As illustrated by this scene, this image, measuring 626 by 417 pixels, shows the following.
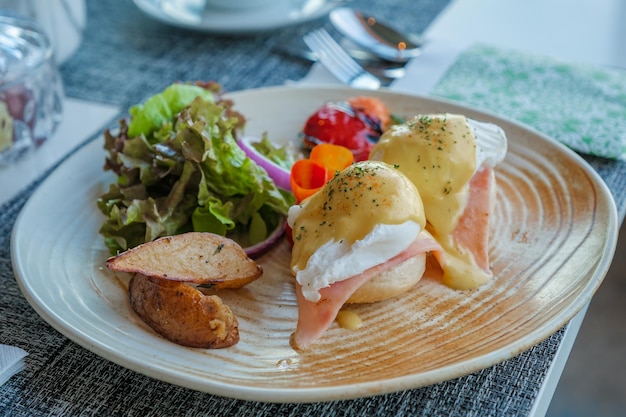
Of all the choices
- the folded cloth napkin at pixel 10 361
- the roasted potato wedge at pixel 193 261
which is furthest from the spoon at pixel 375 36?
the folded cloth napkin at pixel 10 361

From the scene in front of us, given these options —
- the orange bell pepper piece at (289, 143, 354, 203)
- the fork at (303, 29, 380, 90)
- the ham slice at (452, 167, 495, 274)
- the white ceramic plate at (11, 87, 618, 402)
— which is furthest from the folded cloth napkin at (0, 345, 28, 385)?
the fork at (303, 29, 380, 90)

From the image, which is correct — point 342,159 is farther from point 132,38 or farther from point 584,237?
point 132,38

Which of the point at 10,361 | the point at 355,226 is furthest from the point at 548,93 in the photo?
the point at 10,361

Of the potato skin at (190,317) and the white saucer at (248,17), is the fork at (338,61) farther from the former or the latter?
the potato skin at (190,317)

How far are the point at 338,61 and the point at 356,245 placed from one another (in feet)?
4.80

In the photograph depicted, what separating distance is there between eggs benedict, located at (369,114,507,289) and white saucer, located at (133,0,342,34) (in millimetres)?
1325

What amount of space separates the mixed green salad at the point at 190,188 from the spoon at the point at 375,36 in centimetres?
102

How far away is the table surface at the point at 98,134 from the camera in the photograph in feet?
4.54

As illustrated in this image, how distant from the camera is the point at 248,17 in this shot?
2955 millimetres

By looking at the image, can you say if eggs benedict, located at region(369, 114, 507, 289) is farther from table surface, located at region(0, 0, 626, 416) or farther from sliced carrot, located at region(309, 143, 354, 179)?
table surface, located at region(0, 0, 626, 416)

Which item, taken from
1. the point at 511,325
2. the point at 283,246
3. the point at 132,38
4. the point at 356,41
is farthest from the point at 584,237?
the point at 132,38

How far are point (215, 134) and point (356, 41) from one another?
1134mm

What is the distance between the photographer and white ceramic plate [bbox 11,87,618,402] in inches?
→ 51.5

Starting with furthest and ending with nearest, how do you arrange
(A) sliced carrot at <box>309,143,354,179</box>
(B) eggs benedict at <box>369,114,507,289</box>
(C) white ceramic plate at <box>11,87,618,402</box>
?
(A) sliced carrot at <box>309,143,354,179</box> → (B) eggs benedict at <box>369,114,507,289</box> → (C) white ceramic plate at <box>11,87,618,402</box>
